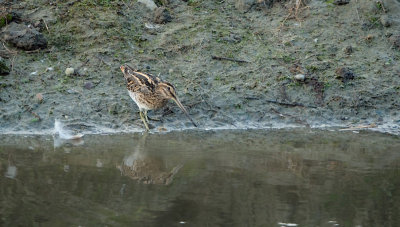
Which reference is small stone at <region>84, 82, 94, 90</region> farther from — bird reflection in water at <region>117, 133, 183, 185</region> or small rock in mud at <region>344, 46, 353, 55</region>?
small rock in mud at <region>344, 46, 353, 55</region>

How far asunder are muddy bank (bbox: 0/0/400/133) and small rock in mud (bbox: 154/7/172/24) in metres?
0.02

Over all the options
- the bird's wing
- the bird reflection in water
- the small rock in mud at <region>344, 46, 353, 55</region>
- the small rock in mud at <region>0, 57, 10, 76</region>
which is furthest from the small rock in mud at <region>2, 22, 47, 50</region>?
the small rock in mud at <region>344, 46, 353, 55</region>

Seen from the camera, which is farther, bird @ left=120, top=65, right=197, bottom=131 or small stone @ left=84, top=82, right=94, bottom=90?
small stone @ left=84, top=82, right=94, bottom=90

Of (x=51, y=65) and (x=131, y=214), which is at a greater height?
(x=131, y=214)

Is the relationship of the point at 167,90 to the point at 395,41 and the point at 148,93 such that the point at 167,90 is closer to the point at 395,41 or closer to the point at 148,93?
the point at 148,93

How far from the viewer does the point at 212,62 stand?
9438mm

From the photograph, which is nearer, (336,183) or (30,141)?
(336,183)

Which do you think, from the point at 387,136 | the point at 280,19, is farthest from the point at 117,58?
the point at 387,136

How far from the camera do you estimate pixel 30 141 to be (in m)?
7.55

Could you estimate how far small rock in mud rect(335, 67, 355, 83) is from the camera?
364 inches

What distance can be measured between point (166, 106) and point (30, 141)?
193 cm

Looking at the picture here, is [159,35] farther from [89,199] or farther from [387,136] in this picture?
[89,199]

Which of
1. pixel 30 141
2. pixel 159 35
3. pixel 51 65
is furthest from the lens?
pixel 159 35

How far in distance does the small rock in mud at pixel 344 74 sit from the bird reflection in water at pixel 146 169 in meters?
3.28
